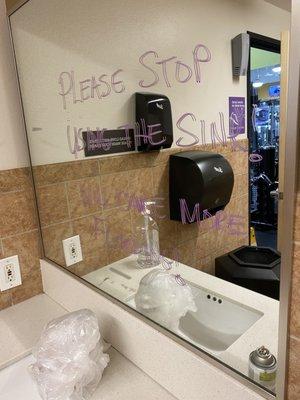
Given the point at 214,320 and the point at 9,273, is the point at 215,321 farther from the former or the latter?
the point at 9,273

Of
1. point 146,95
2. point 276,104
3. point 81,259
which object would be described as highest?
point 146,95

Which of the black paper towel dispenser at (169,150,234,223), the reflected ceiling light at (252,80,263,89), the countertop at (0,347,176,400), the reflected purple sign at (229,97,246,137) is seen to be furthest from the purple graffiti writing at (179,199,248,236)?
the countertop at (0,347,176,400)

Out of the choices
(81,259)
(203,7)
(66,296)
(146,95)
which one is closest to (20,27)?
(146,95)

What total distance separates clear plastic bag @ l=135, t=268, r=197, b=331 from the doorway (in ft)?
0.95

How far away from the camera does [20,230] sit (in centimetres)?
122

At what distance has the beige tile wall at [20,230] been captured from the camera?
1.17 meters

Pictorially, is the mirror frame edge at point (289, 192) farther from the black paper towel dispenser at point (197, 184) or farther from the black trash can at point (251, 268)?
the black paper towel dispenser at point (197, 184)

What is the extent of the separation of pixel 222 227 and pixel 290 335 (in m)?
0.55

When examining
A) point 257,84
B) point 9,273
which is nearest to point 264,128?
point 257,84

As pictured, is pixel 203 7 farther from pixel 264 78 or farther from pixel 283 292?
pixel 283 292

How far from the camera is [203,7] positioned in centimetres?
102

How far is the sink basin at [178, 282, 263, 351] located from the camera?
812mm

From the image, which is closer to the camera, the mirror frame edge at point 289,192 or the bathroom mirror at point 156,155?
the mirror frame edge at point 289,192

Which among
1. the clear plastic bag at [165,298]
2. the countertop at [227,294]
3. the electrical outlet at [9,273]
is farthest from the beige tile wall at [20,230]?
the clear plastic bag at [165,298]
